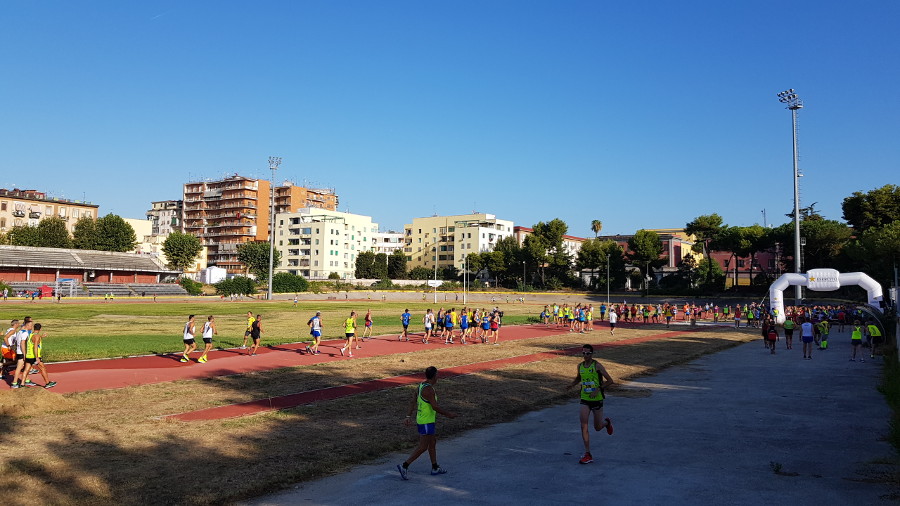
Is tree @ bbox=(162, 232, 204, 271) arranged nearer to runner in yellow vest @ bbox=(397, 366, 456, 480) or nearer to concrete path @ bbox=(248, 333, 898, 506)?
concrete path @ bbox=(248, 333, 898, 506)

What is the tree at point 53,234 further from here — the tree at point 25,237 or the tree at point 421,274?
the tree at point 421,274

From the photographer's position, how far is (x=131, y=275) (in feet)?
315

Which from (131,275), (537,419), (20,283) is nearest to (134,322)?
(537,419)

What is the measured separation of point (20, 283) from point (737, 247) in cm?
9285

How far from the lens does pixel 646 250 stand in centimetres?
9319

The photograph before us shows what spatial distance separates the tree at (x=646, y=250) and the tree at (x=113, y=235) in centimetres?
8424

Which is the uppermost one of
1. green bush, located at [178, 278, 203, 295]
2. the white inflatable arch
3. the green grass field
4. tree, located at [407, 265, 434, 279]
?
tree, located at [407, 265, 434, 279]

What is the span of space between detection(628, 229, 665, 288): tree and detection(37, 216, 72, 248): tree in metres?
91.8

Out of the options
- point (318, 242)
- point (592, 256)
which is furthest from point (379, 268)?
point (592, 256)

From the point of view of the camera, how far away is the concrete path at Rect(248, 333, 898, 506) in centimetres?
824

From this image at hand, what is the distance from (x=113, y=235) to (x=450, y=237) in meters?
65.1

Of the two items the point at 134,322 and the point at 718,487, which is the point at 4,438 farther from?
the point at 134,322

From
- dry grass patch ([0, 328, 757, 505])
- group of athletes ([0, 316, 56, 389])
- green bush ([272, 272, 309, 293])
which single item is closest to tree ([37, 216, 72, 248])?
green bush ([272, 272, 309, 293])

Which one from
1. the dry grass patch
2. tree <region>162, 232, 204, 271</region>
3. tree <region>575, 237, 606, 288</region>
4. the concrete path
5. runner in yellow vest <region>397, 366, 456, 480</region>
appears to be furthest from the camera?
tree <region>162, 232, 204, 271</region>
